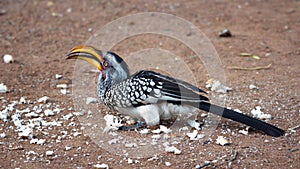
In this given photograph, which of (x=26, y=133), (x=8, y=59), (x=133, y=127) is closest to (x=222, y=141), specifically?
(x=133, y=127)

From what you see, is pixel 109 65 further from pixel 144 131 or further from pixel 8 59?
pixel 8 59

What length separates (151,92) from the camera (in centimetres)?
405

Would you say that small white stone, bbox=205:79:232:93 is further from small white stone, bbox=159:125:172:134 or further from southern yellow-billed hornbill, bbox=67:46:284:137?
small white stone, bbox=159:125:172:134

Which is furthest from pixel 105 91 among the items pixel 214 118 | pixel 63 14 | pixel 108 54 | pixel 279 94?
pixel 63 14

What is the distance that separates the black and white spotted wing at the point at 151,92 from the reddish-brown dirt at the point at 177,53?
1.24 ft

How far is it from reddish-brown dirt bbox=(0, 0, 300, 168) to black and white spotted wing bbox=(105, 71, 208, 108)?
0.38 m

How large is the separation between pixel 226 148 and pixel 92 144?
1.08 meters

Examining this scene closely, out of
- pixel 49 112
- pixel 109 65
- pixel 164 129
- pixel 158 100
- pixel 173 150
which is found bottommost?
pixel 173 150

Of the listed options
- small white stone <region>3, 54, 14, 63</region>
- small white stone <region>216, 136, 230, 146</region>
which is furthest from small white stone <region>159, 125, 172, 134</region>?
small white stone <region>3, 54, 14, 63</region>

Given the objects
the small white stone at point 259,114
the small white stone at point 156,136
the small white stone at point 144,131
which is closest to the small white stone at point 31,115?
the small white stone at point 144,131

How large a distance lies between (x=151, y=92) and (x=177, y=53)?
202cm

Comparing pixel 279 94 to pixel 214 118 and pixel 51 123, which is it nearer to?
pixel 214 118

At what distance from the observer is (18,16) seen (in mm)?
7176

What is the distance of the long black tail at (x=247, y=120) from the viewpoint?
3.89 metres
